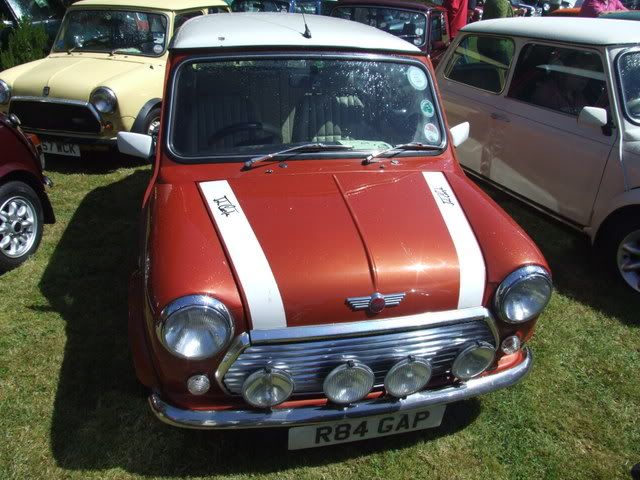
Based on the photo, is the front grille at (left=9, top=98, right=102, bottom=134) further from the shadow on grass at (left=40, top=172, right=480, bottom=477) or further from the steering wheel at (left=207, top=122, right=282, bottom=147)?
the steering wheel at (left=207, top=122, right=282, bottom=147)

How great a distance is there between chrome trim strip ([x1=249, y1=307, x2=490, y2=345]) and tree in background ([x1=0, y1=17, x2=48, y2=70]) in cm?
706

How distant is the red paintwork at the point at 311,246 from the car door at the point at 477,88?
97.2 inches

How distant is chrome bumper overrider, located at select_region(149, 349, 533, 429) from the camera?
89.5 inches

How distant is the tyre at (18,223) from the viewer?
13.3 ft

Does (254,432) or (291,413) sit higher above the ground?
(291,413)

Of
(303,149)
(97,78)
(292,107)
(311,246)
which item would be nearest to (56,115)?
(97,78)

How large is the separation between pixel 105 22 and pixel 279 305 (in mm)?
5744

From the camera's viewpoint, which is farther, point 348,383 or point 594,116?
point 594,116

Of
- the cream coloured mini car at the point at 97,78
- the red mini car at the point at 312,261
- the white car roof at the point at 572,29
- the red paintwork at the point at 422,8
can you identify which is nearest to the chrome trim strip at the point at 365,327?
the red mini car at the point at 312,261

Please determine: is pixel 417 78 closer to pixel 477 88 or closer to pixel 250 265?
pixel 250 265

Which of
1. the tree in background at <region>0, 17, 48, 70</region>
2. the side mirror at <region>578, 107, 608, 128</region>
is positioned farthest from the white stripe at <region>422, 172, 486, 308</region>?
the tree in background at <region>0, 17, 48, 70</region>

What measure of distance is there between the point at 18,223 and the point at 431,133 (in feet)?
9.93

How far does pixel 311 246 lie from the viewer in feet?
7.77

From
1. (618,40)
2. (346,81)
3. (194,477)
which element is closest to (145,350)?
(194,477)
